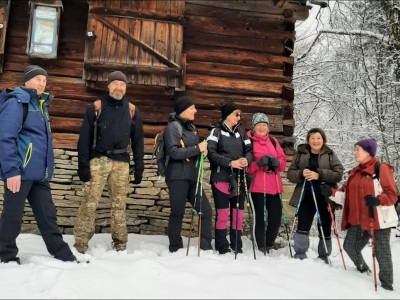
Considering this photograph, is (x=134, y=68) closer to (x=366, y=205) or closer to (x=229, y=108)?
(x=229, y=108)

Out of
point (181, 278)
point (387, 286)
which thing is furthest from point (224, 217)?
point (387, 286)

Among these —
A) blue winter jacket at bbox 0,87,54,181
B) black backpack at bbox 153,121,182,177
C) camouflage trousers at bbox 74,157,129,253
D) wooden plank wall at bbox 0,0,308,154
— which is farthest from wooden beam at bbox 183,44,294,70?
blue winter jacket at bbox 0,87,54,181

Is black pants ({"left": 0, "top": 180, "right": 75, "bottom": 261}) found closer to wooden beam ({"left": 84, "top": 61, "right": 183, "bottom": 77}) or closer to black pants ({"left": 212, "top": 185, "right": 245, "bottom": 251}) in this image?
black pants ({"left": 212, "top": 185, "right": 245, "bottom": 251})

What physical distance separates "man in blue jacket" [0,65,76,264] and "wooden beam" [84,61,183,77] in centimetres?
213

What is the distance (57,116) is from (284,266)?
15.3ft

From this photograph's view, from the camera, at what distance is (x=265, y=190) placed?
4.61 meters

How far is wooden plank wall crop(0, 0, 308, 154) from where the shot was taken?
6156 mm

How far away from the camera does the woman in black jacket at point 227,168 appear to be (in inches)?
176

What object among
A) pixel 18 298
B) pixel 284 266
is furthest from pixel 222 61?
pixel 18 298

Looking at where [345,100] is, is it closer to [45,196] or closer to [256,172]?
[256,172]

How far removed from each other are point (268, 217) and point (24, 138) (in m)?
3.17

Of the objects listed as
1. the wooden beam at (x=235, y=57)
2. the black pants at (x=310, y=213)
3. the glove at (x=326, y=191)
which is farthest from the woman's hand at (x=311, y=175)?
the wooden beam at (x=235, y=57)

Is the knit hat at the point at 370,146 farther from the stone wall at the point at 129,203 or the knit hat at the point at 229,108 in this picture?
the stone wall at the point at 129,203

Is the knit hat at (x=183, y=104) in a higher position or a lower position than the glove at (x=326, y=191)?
higher
